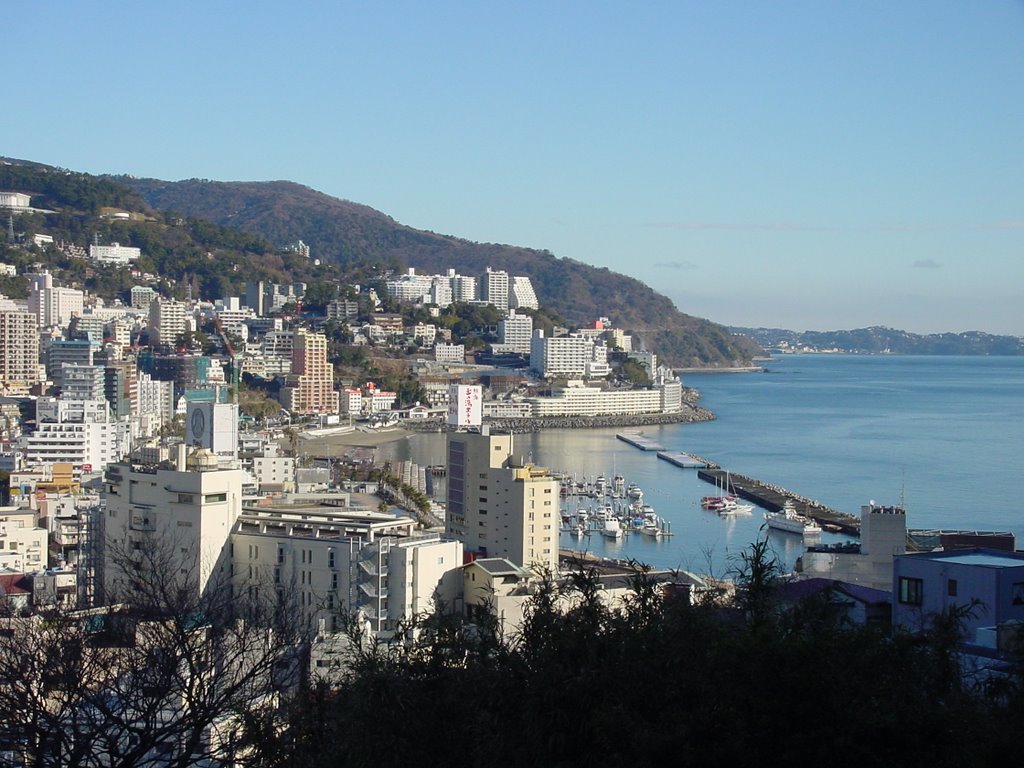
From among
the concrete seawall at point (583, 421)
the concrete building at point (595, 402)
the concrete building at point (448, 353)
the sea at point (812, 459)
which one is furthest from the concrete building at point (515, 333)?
the concrete seawall at point (583, 421)

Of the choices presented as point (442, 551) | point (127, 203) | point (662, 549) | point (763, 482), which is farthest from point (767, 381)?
point (442, 551)

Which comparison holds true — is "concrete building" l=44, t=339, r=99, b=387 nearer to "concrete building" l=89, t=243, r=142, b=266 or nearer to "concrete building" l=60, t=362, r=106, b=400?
"concrete building" l=60, t=362, r=106, b=400

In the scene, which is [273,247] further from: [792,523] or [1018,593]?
[1018,593]

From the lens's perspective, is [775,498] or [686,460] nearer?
[775,498]

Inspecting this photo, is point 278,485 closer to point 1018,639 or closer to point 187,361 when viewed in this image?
point 1018,639

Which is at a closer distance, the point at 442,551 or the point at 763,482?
the point at 442,551

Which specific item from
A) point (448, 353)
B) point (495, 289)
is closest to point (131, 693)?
point (448, 353)

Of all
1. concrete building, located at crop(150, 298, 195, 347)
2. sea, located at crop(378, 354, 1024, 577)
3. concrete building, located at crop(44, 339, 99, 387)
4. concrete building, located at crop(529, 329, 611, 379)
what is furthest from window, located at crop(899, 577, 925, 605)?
concrete building, located at crop(529, 329, 611, 379)
